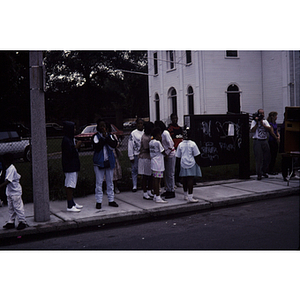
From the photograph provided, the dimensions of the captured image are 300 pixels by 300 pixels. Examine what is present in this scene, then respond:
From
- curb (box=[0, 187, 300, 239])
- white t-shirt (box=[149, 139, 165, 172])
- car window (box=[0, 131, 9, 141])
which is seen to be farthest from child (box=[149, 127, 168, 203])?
car window (box=[0, 131, 9, 141])

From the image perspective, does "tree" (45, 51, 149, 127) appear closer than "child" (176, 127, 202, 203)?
No

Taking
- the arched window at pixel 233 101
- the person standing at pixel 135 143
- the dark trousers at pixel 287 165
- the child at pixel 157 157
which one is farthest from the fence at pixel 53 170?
the dark trousers at pixel 287 165

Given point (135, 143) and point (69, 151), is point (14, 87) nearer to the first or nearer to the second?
point (69, 151)

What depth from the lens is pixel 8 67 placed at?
22.0 feet

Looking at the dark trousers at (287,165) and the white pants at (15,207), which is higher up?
the dark trousers at (287,165)

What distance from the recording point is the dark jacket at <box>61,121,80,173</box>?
641 cm

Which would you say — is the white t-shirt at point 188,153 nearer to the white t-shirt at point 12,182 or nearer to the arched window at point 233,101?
the arched window at point 233,101

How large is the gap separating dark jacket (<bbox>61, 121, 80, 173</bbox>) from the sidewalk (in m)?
0.86

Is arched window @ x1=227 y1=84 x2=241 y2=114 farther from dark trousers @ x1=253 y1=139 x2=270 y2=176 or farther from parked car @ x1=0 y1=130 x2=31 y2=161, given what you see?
parked car @ x1=0 y1=130 x2=31 y2=161

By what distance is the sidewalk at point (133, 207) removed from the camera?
231 inches

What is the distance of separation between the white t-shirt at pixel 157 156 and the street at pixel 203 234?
3.82ft

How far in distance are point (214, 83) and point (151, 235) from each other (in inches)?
176

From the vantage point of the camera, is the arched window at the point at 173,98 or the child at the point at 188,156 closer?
the child at the point at 188,156

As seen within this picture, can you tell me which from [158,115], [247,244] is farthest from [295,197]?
[158,115]
